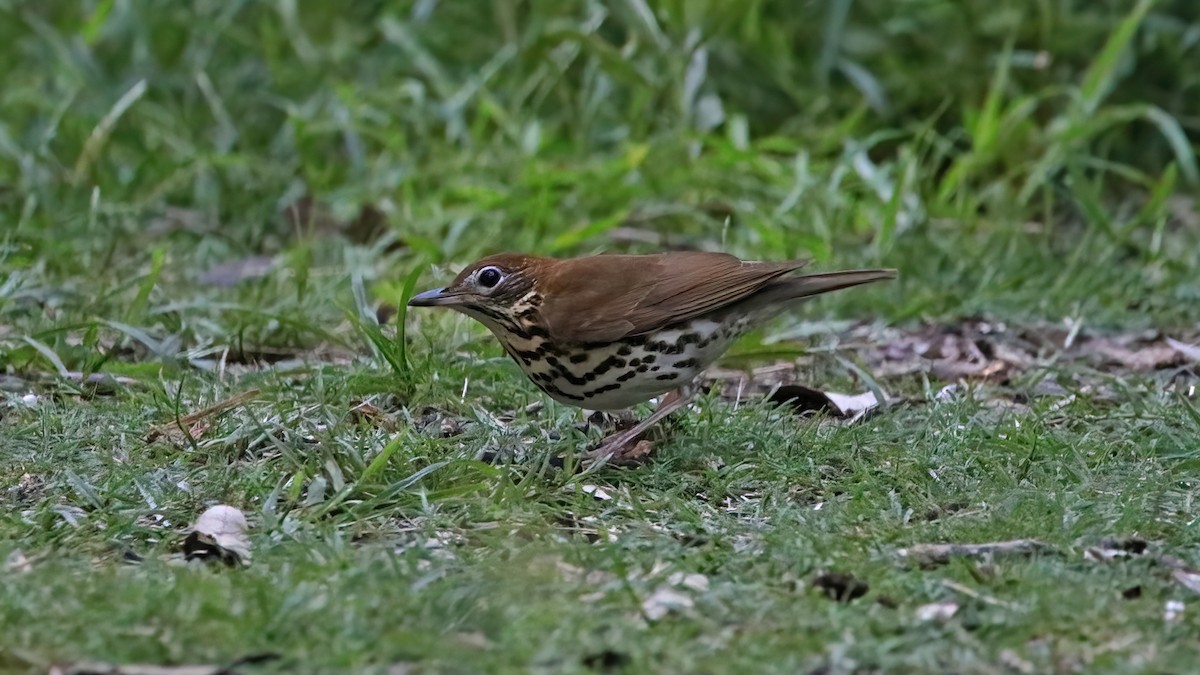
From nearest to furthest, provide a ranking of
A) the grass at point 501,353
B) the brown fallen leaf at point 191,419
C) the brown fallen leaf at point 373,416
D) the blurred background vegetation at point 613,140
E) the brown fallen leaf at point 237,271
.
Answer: the grass at point 501,353 < the brown fallen leaf at point 191,419 < the brown fallen leaf at point 373,416 < the brown fallen leaf at point 237,271 < the blurred background vegetation at point 613,140

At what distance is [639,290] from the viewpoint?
189 inches

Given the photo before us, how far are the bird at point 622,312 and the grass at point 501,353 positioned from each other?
0.20 meters

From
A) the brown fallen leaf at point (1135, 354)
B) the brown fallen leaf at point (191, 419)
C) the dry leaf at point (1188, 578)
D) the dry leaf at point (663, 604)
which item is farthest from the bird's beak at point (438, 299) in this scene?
the brown fallen leaf at point (1135, 354)

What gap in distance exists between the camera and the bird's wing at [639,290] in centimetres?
467

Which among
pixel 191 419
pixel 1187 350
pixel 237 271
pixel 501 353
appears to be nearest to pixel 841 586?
pixel 191 419

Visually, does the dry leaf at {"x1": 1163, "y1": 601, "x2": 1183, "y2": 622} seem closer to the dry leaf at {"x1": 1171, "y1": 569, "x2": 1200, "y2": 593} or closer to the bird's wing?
the dry leaf at {"x1": 1171, "y1": 569, "x2": 1200, "y2": 593}

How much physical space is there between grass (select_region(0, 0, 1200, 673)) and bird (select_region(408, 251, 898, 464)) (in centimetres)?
20

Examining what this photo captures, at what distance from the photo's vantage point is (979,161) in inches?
313

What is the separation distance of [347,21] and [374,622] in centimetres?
677

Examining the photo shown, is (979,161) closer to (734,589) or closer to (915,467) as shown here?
(915,467)

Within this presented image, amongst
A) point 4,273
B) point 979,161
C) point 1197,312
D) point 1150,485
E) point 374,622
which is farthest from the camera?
point 979,161

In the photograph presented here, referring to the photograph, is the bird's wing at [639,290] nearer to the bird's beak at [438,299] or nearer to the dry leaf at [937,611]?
the bird's beak at [438,299]

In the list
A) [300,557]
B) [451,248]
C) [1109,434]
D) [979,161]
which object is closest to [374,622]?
[300,557]

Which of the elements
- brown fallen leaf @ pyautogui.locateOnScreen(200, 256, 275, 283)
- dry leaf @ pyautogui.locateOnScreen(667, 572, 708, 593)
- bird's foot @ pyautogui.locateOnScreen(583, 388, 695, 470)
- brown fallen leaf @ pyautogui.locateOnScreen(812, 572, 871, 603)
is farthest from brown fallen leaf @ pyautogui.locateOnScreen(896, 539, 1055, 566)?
brown fallen leaf @ pyautogui.locateOnScreen(200, 256, 275, 283)
